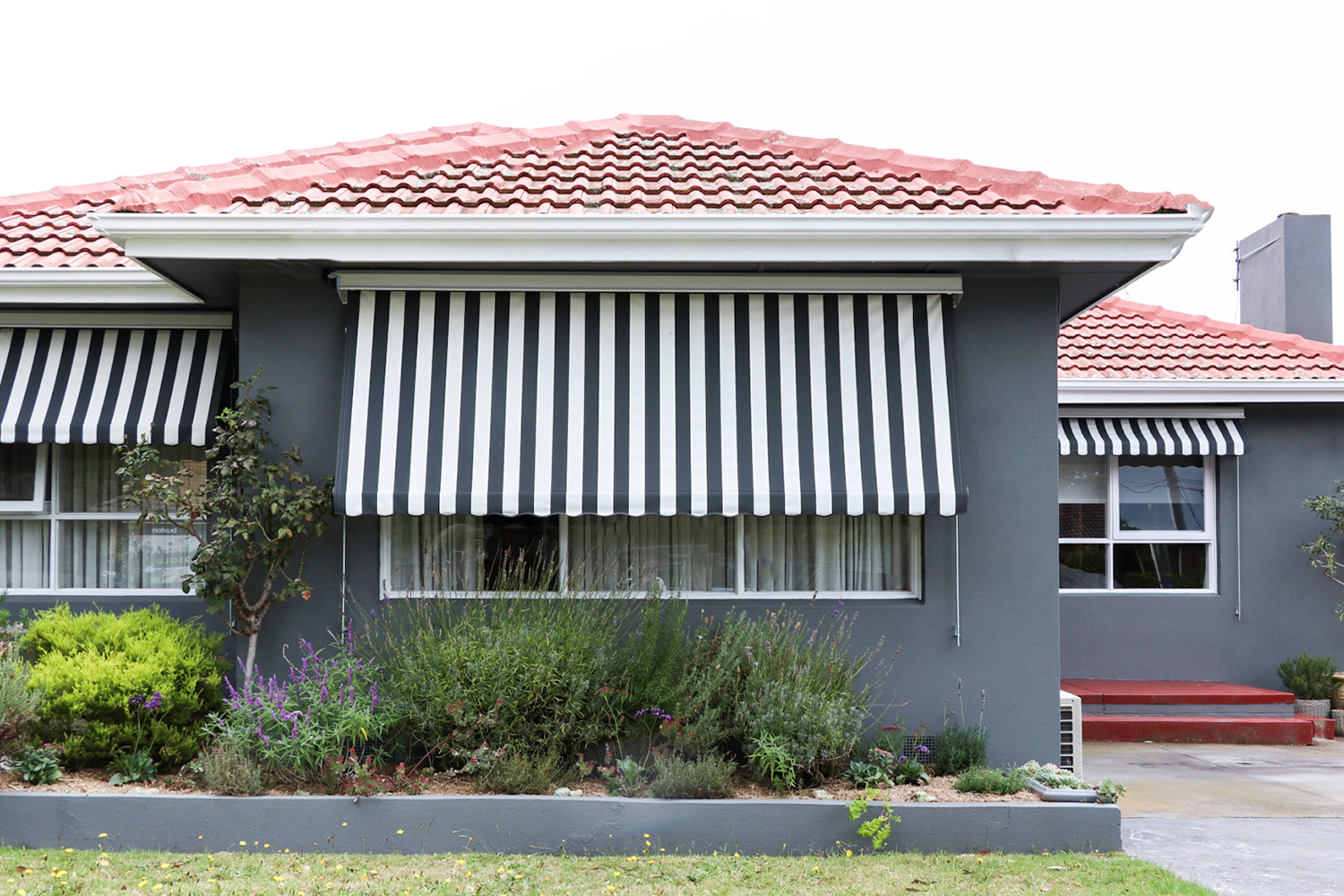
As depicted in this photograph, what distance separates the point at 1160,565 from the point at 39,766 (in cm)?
1119

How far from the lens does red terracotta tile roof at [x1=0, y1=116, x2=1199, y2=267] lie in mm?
6707

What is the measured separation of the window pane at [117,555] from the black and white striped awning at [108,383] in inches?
37.1

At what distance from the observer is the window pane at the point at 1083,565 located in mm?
10883

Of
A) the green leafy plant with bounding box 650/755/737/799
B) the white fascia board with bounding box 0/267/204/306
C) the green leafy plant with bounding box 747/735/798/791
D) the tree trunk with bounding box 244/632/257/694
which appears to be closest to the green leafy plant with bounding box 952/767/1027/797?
the green leafy plant with bounding box 747/735/798/791

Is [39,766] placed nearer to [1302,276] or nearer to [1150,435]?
[1150,435]

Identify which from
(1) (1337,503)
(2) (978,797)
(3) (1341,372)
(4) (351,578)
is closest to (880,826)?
(2) (978,797)

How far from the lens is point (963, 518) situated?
6.76 m

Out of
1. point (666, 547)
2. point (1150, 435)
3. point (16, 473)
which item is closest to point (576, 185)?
point (666, 547)

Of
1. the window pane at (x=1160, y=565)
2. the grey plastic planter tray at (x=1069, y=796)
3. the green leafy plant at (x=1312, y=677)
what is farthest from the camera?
the window pane at (x=1160, y=565)

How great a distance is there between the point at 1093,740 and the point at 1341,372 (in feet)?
17.3

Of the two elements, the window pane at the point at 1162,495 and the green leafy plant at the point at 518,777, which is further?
the window pane at the point at 1162,495

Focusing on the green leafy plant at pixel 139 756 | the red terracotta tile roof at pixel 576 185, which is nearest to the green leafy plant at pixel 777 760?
the red terracotta tile roof at pixel 576 185

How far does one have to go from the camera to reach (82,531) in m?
7.63

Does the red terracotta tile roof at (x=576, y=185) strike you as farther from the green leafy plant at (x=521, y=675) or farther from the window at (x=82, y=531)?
the green leafy plant at (x=521, y=675)
